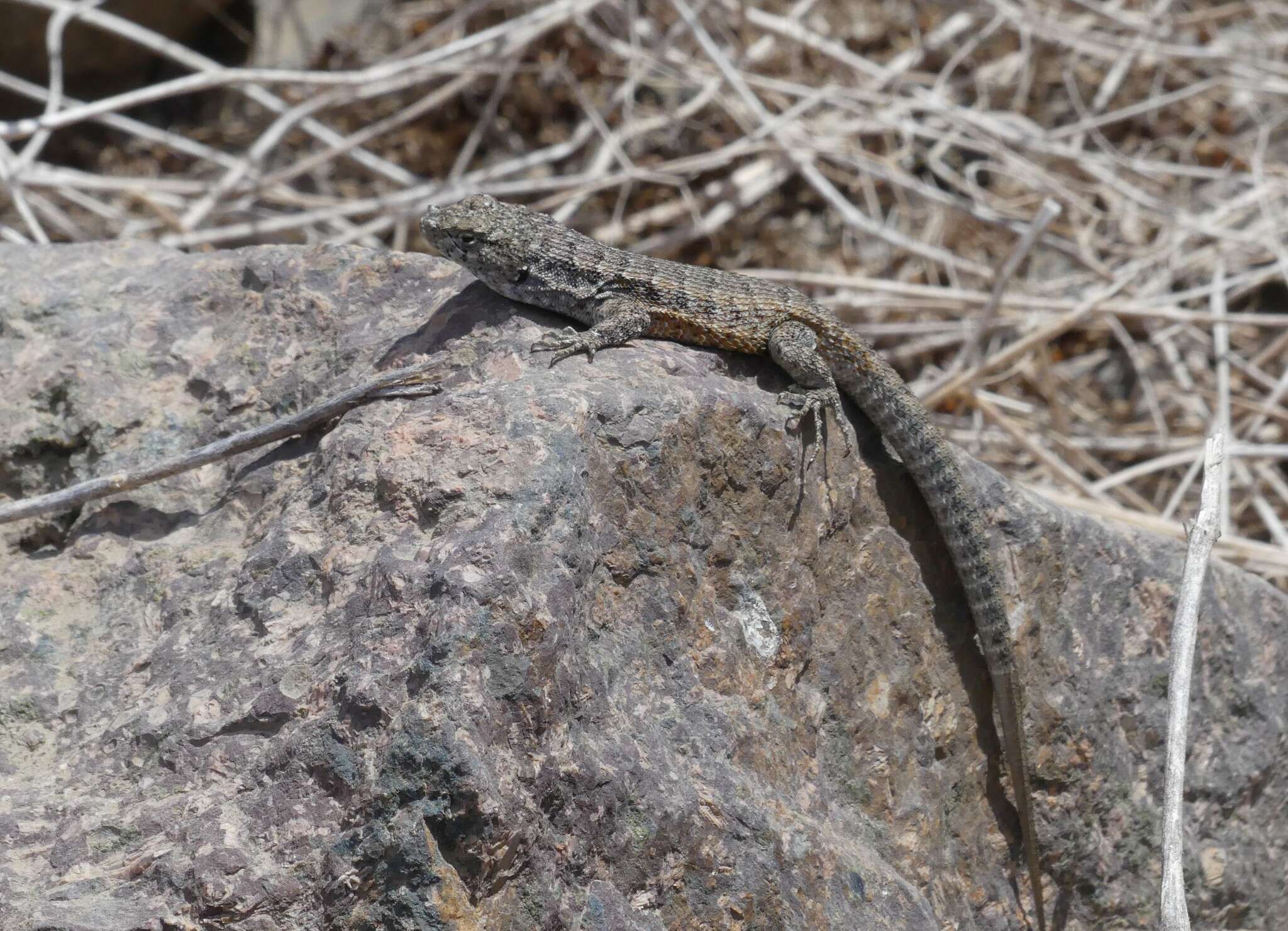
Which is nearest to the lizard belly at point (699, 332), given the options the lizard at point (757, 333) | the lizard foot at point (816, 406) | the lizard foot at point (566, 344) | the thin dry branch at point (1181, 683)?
the lizard at point (757, 333)

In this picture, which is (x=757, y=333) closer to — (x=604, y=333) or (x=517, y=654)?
(x=604, y=333)

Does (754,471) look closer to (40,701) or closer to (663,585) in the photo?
(663,585)

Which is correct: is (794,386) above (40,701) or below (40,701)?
above

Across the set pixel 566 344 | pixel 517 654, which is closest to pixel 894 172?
pixel 566 344

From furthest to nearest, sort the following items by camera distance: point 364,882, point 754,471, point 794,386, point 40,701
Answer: point 794,386 < point 754,471 < point 40,701 < point 364,882

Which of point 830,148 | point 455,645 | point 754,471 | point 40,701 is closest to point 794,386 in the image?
point 754,471

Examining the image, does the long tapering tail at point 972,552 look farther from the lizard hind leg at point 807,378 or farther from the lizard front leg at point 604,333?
the lizard front leg at point 604,333

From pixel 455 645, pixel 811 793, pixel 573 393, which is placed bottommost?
pixel 811 793
